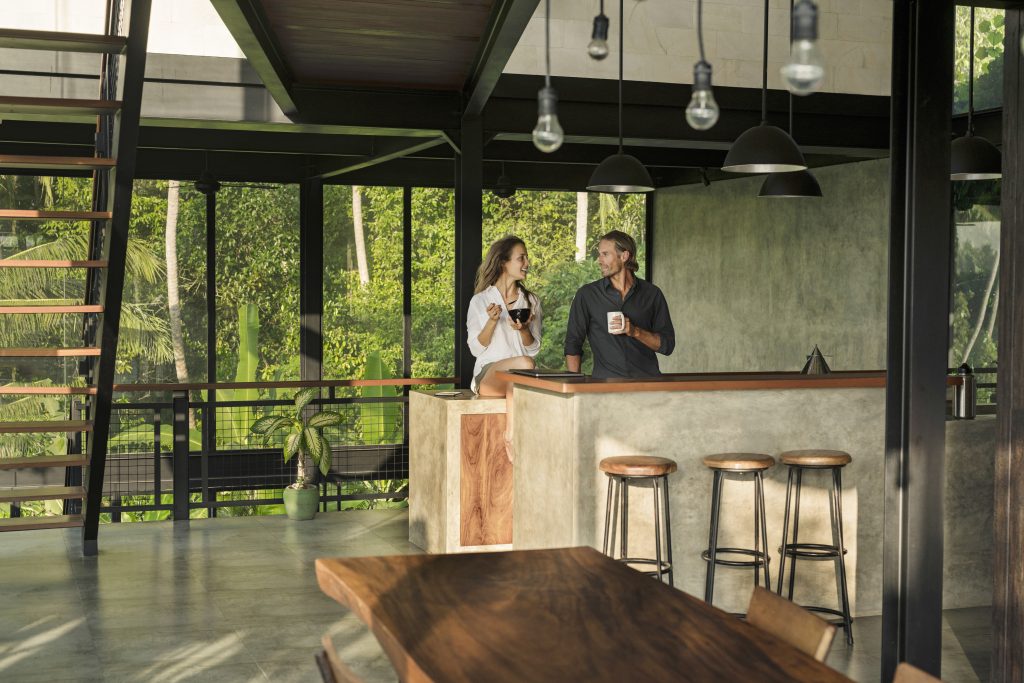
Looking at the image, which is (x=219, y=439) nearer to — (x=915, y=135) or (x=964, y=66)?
(x=964, y=66)

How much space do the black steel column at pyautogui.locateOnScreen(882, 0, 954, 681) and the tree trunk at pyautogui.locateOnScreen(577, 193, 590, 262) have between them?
39.5 ft

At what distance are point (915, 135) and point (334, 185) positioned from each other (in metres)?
8.81

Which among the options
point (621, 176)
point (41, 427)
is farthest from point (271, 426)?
point (621, 176)

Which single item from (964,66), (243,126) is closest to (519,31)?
(243,126)

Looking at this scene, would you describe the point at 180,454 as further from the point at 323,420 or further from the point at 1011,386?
the point at 1011,386

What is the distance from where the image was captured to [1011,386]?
3775 millimetres

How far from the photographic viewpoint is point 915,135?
3729mm

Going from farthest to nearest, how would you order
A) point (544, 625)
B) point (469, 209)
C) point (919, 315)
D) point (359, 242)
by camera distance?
point (359, 242)
point (469, 209)
point (919, 315)
point (544, 625)

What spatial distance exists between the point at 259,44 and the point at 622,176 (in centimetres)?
197

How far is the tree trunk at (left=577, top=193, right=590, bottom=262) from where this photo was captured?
1582 centimetres

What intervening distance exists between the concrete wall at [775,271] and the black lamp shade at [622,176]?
3.90 m

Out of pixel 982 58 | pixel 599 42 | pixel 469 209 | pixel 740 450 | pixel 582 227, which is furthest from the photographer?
pixel 582 227

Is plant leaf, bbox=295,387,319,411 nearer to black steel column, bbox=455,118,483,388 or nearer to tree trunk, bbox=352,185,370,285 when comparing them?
black steel column, bbox=455,118,483,388

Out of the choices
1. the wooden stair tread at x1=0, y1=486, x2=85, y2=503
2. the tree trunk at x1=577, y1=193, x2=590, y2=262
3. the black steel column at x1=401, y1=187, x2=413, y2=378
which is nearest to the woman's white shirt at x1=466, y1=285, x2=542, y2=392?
the wooden stair tread at x1=0, y1=486, x2=85, y2=503
